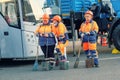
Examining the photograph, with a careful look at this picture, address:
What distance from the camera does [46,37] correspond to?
1499cm

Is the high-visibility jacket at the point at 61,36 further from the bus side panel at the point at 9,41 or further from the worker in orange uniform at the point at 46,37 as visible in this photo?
the bus side panel at the point at 9,41

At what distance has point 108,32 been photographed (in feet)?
63.7

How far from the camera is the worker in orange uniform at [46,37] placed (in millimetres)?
14984

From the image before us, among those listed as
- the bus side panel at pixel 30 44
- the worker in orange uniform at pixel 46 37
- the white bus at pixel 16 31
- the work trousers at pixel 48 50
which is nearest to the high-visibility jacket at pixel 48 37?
the worker in orange uniform at pixel 46 37

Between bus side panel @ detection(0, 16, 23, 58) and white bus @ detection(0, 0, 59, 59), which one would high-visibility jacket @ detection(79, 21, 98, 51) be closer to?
white bus @ detection(0, 0, 59, 59)

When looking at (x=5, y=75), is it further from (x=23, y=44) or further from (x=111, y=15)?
(x=111, y=15)

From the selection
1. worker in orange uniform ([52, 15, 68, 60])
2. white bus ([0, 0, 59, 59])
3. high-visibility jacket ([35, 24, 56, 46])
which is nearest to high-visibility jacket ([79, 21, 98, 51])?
A: worker in orange uniform ([52, 15, 68, 60])

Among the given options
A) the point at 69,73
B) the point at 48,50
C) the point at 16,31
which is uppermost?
the point at 16,31

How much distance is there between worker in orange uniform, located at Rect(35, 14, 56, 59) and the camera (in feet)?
49.2

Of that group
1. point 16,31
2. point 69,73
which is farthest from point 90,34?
point 16,31

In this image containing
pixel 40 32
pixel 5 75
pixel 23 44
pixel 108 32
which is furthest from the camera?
pixel 108 32

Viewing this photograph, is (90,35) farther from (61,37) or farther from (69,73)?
(69,73)

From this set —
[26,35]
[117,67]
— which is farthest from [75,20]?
[117,67]

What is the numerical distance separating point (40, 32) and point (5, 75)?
1.82m
